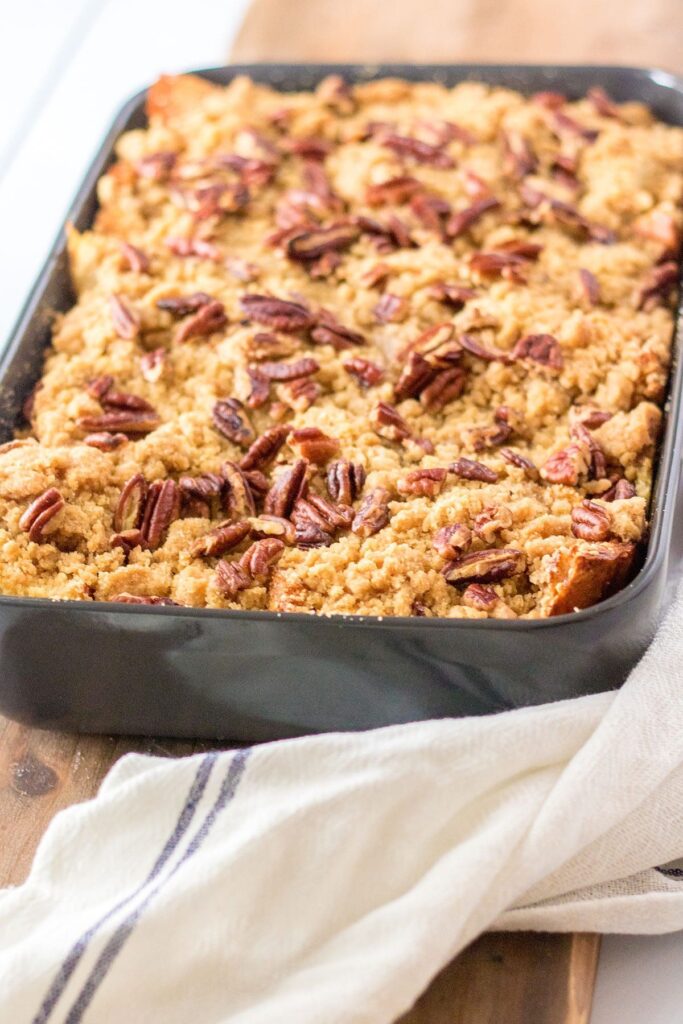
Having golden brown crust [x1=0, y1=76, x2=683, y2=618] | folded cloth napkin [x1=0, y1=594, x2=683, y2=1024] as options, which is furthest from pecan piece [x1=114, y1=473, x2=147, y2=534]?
folded cloth napkin [x1=0, y1=594, x2=683, y2=1024]

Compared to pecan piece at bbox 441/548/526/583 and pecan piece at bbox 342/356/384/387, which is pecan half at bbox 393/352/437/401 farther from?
pecan piece at bbox 441/548/526/583

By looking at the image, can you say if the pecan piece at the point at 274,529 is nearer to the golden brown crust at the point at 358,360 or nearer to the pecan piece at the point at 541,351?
the golden brown crust at the point at 358,360

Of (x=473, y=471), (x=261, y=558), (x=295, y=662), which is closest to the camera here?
(x=295, y=662)

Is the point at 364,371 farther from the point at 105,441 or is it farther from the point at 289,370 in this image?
the point at 105,441

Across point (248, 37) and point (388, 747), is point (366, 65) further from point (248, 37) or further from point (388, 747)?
point (388, 747)

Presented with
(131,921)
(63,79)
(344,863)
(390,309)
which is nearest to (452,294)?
(390,309)

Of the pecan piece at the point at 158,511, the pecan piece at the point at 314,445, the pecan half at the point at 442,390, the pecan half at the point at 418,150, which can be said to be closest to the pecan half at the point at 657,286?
the pecan half at the point at 442,390
